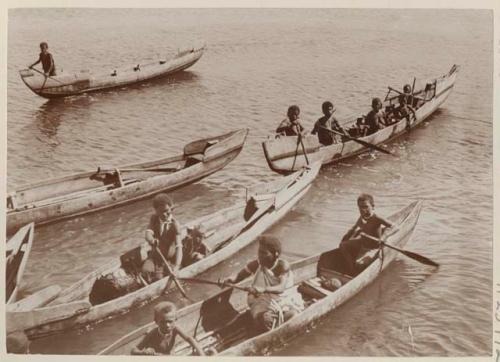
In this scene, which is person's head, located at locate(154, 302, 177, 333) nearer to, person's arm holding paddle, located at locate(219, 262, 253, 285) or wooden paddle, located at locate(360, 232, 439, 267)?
person's arm holding paddle, located at locate(219, 262, 253, 285)

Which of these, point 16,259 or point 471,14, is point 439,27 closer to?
point 471,14

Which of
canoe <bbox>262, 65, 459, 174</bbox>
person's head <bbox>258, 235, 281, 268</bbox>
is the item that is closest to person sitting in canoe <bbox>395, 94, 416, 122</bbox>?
canoe <bbox>262, 65, 459, 174</bbox>

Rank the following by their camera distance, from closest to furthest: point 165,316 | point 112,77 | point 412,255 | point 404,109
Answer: point 165,316
point 412,255
point 404,109
point 112,77

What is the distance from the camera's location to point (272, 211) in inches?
192

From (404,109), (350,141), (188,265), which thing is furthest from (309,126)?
(188,265)

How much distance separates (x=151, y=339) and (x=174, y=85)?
2.78 metres

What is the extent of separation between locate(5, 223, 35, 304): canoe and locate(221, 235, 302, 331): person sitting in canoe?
1576 millimetres

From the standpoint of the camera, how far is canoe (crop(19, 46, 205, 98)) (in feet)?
19.3

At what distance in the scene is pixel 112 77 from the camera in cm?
616

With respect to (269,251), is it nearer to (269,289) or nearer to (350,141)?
(269,289)

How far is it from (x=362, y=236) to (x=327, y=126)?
4.52ft

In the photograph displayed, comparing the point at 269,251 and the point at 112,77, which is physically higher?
the point at 112,77

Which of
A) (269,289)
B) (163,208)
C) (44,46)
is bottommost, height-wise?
(269,289)

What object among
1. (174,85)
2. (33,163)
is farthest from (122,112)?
(33,163)
